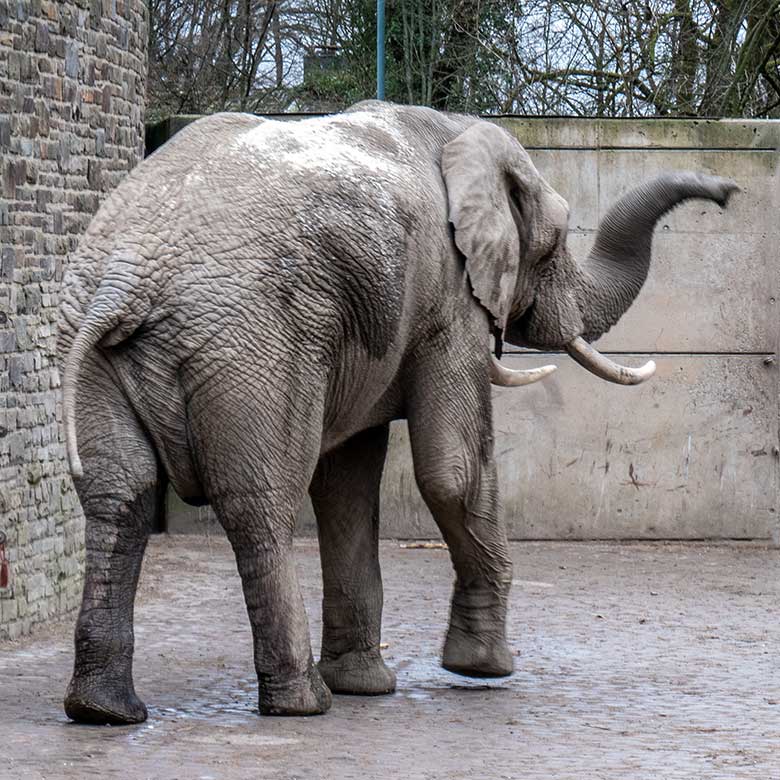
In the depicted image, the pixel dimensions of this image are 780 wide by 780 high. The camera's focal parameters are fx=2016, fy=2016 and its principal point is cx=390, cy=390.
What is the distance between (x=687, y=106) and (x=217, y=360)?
1108 centimetres

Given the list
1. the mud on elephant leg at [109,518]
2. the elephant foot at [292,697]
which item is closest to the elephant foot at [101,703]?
the mud on elephant leg at [109,518]

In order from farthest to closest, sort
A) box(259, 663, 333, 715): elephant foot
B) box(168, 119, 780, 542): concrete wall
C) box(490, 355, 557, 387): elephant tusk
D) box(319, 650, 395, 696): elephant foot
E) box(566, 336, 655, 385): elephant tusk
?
box(168, 119, 780, 542): concrete wall < box(566, 336, 655, 385): elephant tusk < box(490, 355, 557, 387): elephant tusk < box(319, 650, 395, 696): elephant foot < box(259, 663, 333, 715): elephant foot

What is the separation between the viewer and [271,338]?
23.2 ft

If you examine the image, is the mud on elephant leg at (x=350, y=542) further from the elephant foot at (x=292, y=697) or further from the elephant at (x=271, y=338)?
the elephant foot at (x=292, y=697)

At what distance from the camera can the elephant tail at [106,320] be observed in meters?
6.91

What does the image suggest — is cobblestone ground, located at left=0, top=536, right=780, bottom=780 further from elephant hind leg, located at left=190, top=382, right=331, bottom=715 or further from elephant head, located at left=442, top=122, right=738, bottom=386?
elephant head, located at left=442, top=122, right=738, bottom=386

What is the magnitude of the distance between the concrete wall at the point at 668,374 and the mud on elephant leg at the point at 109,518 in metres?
6.50

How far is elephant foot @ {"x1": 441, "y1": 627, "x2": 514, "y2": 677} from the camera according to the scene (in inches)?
332

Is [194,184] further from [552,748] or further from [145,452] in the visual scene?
[552,748]

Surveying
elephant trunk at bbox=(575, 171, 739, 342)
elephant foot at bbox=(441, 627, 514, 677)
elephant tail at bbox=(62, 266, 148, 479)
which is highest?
elephant trunk at bbox=(575, 171, 739, 342)

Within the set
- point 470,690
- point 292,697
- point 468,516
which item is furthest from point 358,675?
point 292,697

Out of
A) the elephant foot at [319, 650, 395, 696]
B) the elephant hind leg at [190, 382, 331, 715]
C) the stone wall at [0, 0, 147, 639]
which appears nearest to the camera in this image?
the elephant hind leg at [190, 382, 331, 715]

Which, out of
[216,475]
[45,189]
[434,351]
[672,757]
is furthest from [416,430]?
[45,189]

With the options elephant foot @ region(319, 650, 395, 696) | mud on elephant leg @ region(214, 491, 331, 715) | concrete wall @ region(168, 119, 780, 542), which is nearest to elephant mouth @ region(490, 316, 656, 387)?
elephant foot @ region(319, 650, 395, 696)
